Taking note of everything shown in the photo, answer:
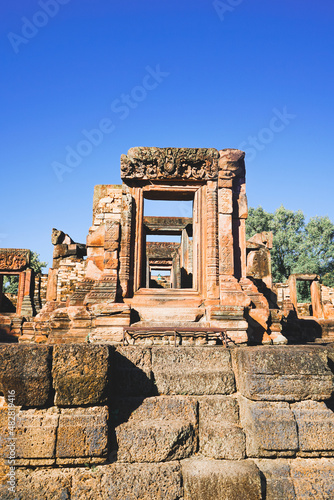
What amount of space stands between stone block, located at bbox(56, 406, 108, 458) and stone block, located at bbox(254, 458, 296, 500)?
1281 millimetres

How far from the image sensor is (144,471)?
2867 millimetres

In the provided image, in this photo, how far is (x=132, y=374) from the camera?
3.50 meters

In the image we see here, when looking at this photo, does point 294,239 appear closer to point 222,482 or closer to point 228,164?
point 228,164

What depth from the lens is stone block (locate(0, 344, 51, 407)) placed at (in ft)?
9.48

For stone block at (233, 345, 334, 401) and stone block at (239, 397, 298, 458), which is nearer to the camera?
stone block at (239, 397, 298, 458)

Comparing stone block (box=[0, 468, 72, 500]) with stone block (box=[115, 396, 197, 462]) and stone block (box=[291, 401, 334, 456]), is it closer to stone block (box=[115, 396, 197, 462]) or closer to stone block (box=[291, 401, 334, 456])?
stone block (box=[115, 396, 197, 462])

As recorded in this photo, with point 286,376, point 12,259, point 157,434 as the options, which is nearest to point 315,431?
point 286,376

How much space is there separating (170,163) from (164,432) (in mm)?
4254

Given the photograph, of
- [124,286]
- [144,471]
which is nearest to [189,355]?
[144,471]

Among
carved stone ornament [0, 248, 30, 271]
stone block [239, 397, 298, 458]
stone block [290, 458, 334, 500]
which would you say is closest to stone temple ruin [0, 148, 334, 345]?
stone block [239, 397, 298, 458]

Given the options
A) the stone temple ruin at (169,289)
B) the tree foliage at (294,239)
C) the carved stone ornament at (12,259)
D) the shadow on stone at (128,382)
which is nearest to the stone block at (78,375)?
the shadow on stone at (128,382)

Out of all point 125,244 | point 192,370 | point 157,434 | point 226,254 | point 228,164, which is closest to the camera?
point 157,434

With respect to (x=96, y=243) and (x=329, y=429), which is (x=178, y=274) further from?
(x=329, y=429)

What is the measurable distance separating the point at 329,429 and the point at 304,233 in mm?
32064
